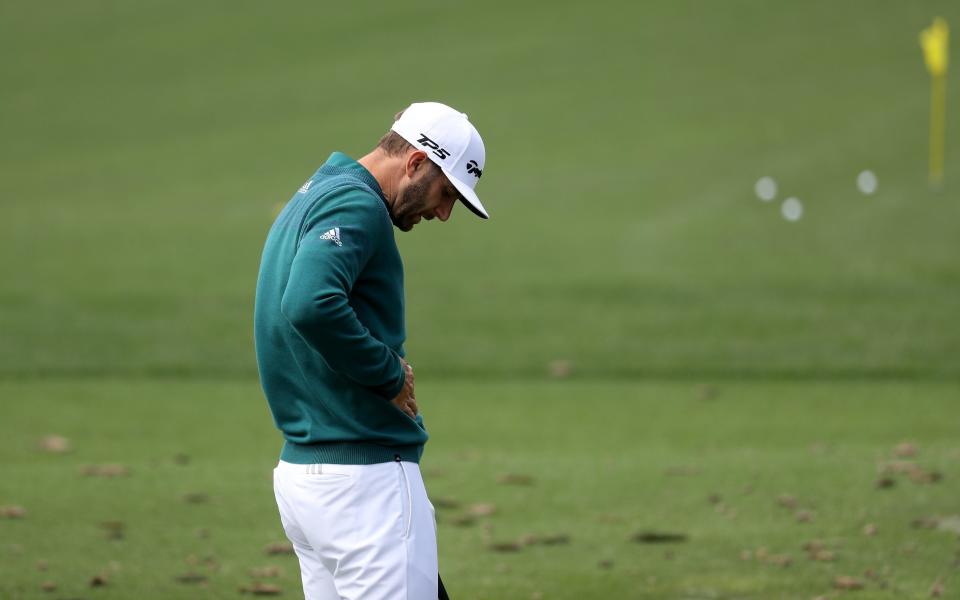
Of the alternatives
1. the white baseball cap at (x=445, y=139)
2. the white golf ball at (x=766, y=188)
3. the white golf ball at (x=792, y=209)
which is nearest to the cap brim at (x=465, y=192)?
the white baseball cap at (x=445, y=139)

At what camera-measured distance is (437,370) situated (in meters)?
12.8

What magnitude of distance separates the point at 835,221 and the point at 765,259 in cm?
194

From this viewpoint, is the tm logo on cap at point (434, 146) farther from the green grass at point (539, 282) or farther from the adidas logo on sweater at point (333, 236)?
the green grass at point (539, 282)

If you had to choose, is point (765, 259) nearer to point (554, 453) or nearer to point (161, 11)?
point (554, 453)

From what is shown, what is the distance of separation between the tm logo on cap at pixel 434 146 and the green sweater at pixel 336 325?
19cm

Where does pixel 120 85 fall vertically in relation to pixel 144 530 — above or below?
above

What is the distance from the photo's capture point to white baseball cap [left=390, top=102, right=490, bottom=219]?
417 cm

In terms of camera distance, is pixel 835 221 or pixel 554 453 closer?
pixel 554 453

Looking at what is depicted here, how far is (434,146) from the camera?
417 centimetres

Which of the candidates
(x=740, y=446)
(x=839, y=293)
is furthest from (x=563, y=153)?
(x=740, y=446)

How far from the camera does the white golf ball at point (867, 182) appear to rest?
760 inches

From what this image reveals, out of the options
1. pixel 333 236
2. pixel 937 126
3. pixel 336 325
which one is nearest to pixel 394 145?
pixel 333 236

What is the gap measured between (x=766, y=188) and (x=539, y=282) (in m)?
5.26

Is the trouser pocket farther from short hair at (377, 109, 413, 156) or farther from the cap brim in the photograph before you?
short hair at (377, 109, 413, 156)
